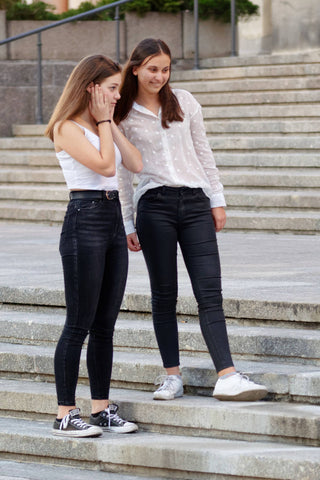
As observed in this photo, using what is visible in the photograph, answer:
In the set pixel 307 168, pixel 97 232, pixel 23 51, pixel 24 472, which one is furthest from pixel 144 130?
pixel 23 51

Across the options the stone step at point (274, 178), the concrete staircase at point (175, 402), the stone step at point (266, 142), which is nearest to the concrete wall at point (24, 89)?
the stone step at point (266, 142)

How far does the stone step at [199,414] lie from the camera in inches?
183

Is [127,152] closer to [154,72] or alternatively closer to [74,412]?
[154,72]

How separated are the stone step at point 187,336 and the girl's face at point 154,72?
4.36ft

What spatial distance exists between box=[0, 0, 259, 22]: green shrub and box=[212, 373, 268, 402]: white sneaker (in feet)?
31.8

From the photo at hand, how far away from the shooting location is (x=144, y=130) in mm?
4969

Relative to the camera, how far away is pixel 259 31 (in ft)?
48.6

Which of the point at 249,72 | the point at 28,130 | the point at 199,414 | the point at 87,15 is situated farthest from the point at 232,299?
the point at 87,15

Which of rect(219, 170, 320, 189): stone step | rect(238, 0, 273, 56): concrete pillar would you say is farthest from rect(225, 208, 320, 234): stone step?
rect(238, 0, 273, 56): concrete pillar

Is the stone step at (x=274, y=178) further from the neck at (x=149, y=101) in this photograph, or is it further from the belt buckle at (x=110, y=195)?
the belt buckle at (x=110, y=195)

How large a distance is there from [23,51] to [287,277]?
789 cm

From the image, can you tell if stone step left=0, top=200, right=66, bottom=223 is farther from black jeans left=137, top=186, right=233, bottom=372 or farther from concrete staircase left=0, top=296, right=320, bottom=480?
black jeans left=137, top=186, right=233, bottom=372

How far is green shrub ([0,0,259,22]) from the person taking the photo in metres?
14.0

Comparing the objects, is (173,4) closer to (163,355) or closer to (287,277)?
(287,277)
